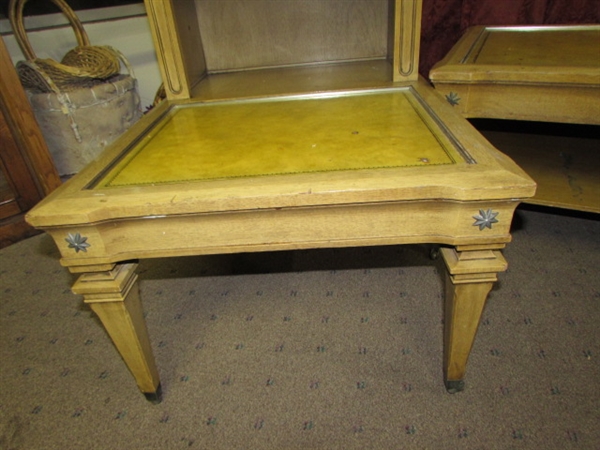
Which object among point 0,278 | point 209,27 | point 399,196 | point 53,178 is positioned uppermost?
point 209,27

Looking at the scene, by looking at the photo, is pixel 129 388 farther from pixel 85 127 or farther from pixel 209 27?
pixel 85 127

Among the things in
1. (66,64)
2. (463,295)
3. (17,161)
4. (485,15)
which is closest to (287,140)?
(463,295)

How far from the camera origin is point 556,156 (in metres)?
1.71

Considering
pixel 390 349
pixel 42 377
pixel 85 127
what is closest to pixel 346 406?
pixel 390 349

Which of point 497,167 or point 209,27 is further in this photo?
point 209,27

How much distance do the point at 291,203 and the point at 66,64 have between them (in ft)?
6.39

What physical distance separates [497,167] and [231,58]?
129cm

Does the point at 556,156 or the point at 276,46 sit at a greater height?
the point at 276,46

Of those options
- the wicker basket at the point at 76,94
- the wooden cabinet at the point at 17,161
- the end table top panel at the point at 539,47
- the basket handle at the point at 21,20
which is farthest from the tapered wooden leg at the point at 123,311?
the basket handle at the point at 21,20

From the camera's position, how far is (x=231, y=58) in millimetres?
1737

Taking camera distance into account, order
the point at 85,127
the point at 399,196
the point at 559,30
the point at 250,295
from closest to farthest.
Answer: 1. the point at 399,196
2. the point at 250,295
3. the point at 559,30
4. the point at 85,127

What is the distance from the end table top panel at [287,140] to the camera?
34.6 inches

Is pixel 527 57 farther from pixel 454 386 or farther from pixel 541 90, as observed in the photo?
pixel 454 386

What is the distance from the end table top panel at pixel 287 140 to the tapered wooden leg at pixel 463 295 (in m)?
0.21
